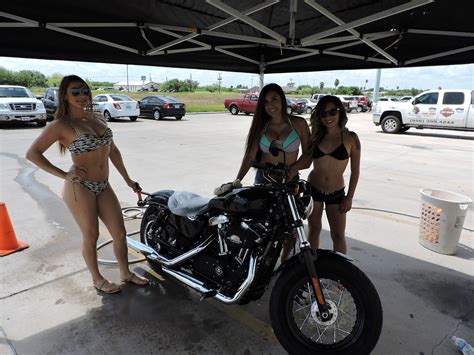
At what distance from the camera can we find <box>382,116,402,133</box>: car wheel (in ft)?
49.0

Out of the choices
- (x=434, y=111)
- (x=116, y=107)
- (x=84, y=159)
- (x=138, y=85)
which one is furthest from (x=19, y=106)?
(x=138, y=85)

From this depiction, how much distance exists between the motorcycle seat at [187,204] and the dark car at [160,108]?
16.8 meters

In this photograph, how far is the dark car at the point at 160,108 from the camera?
19250mm

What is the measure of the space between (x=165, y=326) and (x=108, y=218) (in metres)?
1.02

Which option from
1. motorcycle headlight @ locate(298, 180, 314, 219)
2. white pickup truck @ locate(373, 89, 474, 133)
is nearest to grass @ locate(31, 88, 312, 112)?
white pickup truck @ locate(373, 89, 474, 133)

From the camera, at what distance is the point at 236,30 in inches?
139

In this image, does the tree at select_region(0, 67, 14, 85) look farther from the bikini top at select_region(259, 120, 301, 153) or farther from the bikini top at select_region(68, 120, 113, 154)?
the bikini top at select_region(259, 120, 301, 153)

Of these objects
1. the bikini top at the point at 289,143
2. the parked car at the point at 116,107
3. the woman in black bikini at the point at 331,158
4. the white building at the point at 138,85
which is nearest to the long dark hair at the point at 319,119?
the woman in black bikini at the point at 331,158

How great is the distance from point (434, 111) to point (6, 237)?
48.4 ft

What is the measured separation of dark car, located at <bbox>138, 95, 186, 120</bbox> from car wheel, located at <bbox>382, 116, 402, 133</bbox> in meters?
10.7

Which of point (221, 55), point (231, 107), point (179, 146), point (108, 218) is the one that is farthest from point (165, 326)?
point (231, 107)

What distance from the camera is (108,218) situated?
9.85ft

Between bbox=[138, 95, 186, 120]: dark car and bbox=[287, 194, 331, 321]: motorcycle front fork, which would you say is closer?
bbox=[287, 194, 331, 321]: motorcycle front fork

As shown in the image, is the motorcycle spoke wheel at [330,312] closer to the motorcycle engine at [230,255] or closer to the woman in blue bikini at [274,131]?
the motorcycle engine at [230,255]
